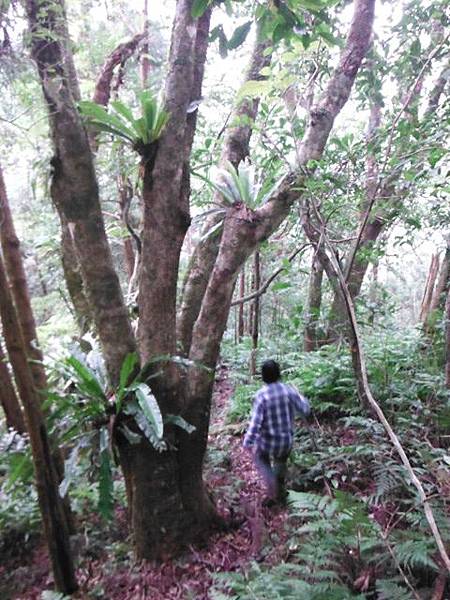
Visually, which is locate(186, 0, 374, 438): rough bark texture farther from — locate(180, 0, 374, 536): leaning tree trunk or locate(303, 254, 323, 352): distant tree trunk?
locate(303, 254, 323, 352): distant tree trunk

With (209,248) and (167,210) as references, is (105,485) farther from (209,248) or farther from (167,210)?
(209,248)

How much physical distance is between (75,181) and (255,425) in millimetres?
2515

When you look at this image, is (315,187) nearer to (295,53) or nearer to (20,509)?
(295,53)

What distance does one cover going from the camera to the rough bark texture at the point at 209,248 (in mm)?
4375

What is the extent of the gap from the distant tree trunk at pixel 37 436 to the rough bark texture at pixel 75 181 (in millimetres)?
767

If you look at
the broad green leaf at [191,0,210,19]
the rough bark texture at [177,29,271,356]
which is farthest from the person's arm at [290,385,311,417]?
the broad green leaf at [191,0,210,19]

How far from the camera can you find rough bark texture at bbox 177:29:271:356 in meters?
4.38

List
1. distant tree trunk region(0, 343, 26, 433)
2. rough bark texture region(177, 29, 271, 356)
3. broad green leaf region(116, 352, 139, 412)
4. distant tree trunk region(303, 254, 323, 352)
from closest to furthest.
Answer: broad green leaf region(116, 352, 139, 412), rough bark texture region(177, 29, 271, 356), distant tree trunk region(0, 343, 26, 433), distant tree trunk region(303, 254, 323, 352)

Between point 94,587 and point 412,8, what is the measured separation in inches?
226

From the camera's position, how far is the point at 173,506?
11.4 ft

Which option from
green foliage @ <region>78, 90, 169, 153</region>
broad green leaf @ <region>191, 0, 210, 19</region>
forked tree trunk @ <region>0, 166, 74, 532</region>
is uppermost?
broad green leaf @ <region>191, 0, 210, 19</region>

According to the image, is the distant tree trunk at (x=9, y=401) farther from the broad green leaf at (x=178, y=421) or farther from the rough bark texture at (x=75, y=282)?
the broad green leaf at (x=178, y=421)

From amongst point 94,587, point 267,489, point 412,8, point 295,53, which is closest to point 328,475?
point 267,489

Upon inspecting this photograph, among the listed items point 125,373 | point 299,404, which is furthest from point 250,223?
point 299,404
